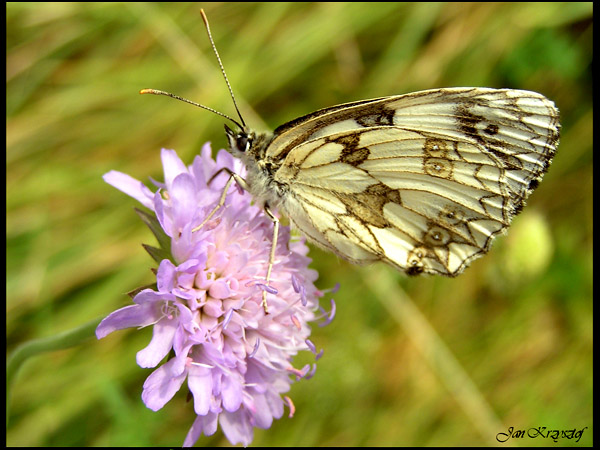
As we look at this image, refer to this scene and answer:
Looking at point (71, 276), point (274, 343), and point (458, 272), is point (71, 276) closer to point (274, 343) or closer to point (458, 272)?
point (274, 343)

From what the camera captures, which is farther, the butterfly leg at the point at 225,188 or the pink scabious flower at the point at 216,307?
the butterfly leg at the point at 225,188

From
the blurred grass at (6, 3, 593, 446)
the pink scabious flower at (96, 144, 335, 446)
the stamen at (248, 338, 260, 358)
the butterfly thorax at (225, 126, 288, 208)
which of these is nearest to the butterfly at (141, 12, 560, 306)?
the butterfly thorax at (225, 126, 288, 208)

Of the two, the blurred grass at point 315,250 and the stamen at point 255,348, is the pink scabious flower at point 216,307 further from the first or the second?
the blurred grass at point 315,250

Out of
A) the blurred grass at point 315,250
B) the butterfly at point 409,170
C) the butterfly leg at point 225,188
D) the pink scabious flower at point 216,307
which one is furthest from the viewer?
the blurred grass at point 315,250

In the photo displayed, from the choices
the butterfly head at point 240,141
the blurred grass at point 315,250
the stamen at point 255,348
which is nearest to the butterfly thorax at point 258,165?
the butterfly head at point 240,141

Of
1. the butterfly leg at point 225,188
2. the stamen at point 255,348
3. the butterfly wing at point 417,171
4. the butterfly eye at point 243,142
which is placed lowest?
the stamen at point 255,348

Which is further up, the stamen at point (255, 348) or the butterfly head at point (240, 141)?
the butterfly head at point (240, 141)

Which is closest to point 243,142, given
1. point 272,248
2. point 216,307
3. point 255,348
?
point 272,248

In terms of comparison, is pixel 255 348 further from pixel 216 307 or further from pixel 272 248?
pixel 272 248
